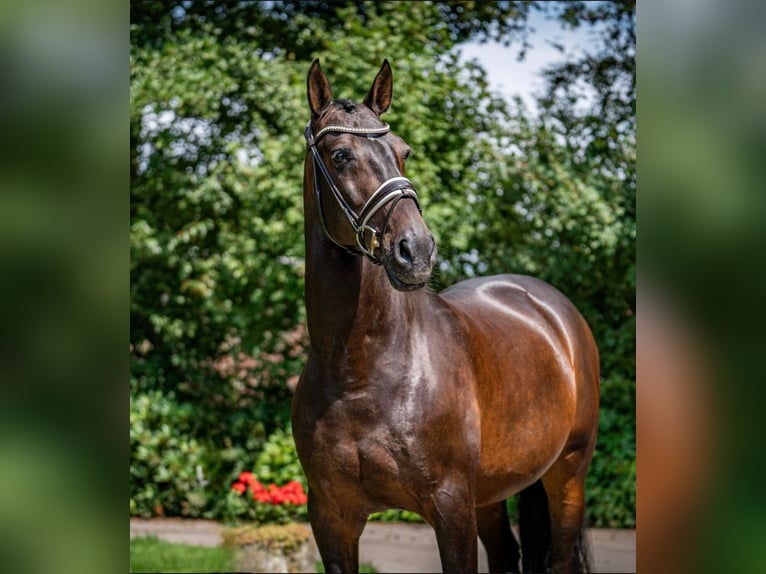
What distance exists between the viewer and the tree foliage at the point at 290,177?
6.57m

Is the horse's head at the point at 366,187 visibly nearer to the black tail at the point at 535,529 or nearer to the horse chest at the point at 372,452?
the horse chest at the point at 372,452

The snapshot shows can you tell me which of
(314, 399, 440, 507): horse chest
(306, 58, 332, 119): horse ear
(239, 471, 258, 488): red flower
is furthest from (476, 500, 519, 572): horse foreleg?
(239, 471, 258, 488): red flower

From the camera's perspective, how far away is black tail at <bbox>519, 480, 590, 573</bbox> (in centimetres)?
407

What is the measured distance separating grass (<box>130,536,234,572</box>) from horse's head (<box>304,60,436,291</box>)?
378cm

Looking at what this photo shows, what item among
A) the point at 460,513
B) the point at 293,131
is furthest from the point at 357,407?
the point at 293,131

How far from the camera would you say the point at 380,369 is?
2762 mm

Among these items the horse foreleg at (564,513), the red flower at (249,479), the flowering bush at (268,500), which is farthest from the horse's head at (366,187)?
the red flower at (249,479)

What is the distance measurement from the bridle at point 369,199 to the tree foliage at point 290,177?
3674 mm

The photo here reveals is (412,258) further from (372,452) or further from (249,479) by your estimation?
(249,479)

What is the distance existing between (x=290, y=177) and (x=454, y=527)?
422 cm

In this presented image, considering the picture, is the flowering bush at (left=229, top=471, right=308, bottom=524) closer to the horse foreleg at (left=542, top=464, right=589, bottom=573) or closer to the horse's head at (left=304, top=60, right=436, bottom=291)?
the horse foreleg at (left=542, top=464, right=589, bottom=573)

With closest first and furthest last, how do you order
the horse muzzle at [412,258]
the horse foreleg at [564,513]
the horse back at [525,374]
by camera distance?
the horse muzzle at [412,258] < the horse back at [525,374] < the horse foreleg at [564,513]
